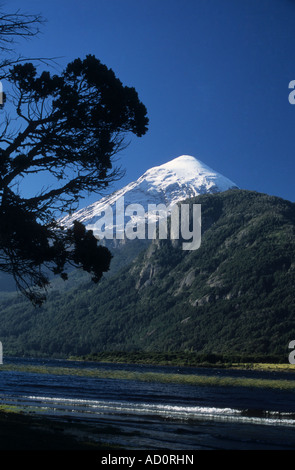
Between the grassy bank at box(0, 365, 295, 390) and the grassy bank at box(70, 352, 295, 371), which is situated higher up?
the grassy bank at box(0, 365, 295, 390)

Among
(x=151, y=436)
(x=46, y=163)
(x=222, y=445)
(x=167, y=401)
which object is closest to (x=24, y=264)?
(x=46, y=163)

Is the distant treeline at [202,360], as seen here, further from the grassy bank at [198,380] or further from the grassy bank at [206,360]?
the grassy bank at [198,380]

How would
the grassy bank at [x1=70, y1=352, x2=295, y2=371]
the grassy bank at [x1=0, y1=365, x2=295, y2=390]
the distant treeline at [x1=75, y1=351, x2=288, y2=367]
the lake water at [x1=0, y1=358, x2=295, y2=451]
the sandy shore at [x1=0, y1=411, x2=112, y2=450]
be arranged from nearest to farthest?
the sandy shore at [x1=0, y1=411, x2=112, y2=450] → the lake water at [x1=0, y1=358, x2=295, y2=451] → the grassy bank at [x1=0, y1=365, x2=295, y2=390] → the grassy bank at [x1=70, y1=352, x2=295, y2=371] → the distant treeline at [x1=75, y1=351, x2=288, y2=367]

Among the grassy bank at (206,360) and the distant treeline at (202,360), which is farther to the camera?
the distant treeline at (202,360)

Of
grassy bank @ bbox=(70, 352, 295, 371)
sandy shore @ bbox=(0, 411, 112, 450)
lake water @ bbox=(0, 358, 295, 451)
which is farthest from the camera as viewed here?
grassy bank @ bbox=(70, 352, 295, 371)

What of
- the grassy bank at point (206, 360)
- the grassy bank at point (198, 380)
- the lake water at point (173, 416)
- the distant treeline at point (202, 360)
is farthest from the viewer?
the distant treeline at point (202, 360)

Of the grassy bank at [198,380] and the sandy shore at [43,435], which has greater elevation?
the sandy shore at [43,435]

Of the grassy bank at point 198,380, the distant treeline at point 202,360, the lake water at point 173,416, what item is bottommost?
the distant treeline at point 202,360

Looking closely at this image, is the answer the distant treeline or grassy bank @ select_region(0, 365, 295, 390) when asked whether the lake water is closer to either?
grassy bank @ select_region(0, 365, 295, 390)

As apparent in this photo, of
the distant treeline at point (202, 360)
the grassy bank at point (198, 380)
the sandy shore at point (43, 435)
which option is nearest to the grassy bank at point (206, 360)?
the distant treeline at point (202, 360)

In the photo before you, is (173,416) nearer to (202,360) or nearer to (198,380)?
(198,380)

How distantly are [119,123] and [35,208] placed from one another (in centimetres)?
528

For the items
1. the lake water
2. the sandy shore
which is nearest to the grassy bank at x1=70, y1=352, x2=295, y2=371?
the lake water

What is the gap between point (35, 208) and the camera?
21.4 meters
